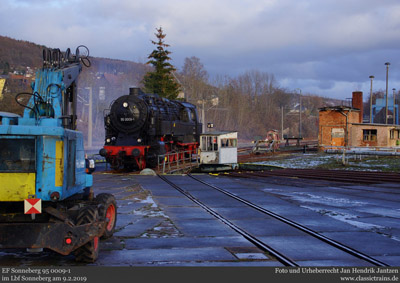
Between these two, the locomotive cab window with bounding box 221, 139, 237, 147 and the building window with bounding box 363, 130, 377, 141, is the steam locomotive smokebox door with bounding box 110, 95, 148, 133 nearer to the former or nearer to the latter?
the locomotive cab window with bounding box 221, 139, 237, 147

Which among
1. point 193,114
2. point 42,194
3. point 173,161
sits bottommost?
point 173,161

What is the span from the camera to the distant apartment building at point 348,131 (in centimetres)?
3991

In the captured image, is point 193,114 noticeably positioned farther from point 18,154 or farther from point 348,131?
point 18,154

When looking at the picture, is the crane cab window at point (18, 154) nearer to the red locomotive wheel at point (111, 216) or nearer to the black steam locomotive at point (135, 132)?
the red locomotive wheel at point (111, 216)

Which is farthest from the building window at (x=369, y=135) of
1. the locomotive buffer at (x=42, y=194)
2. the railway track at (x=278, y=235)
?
the locomotive buffer at (x=42, y=194)

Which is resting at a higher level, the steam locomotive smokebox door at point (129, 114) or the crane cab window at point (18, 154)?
the steam locomotive smokebox door at point (129, 114)

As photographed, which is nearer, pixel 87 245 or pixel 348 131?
pixel 87 245

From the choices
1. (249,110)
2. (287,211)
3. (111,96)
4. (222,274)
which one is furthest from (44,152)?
(249,110)

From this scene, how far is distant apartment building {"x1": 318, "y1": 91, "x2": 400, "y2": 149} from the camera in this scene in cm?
3991

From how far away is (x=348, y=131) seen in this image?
39.8 m

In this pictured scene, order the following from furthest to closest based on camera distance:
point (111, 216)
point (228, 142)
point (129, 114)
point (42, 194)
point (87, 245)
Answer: point (228, 142) → point (129, 114) → point (111, 216) → point (87, 245) → point (42, 194)

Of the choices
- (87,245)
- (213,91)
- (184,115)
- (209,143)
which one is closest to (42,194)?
(87,245)

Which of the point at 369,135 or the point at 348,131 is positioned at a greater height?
the point at 348,131

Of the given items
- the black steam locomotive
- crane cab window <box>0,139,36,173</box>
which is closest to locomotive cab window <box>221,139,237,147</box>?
the black steam locomotive
